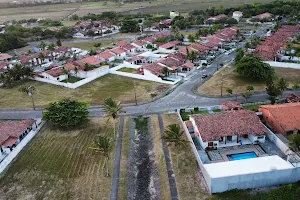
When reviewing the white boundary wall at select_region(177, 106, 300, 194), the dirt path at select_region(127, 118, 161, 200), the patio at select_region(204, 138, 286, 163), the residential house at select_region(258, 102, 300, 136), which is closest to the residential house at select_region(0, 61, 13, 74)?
the dirt path at select_region(127, 118, 161, 200)

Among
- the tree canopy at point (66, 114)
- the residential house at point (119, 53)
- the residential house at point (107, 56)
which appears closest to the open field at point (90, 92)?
the tree canopy at point (66, 114)

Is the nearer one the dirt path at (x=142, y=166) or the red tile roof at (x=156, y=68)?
the dirt path at (x=142, y=166)

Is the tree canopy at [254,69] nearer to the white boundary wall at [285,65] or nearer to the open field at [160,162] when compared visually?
the white boundary wall at [285,65]

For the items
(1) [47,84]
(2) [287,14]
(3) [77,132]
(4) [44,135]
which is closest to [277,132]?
(3) [77,132]

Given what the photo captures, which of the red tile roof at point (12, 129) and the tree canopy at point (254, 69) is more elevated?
the tree canopy at point (254, 69)

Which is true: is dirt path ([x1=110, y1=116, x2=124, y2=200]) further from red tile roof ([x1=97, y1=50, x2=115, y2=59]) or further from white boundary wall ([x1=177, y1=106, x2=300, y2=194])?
red tile roof ([x1=97, y1=50, x2=115, y2=59])

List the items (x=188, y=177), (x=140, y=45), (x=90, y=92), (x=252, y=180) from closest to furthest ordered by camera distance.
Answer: (x=252, y=180) < (x=188, y=177) < (x=90, y=92) < (x=140, y=45)

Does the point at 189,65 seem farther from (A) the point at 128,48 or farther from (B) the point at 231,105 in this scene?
(A) the point at 128,48

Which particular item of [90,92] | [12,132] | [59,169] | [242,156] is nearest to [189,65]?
[90,92]
